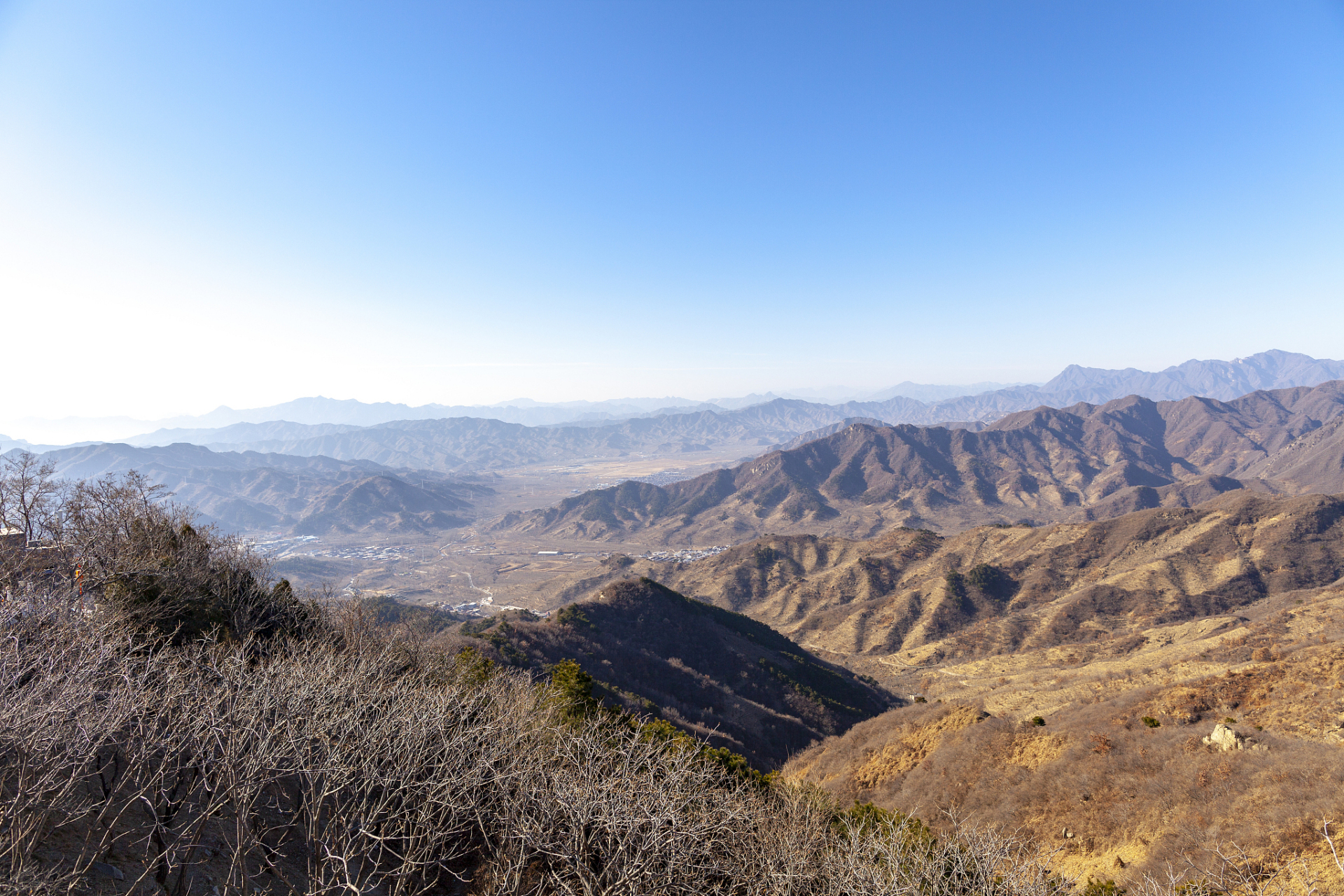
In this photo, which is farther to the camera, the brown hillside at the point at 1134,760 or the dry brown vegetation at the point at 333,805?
the brown hillside at the point at 1134,760

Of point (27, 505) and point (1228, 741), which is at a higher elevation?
point (27, 505)

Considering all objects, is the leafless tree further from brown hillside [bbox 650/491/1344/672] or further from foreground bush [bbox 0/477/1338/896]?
brown hillside [bbox 650/491/1344/672]

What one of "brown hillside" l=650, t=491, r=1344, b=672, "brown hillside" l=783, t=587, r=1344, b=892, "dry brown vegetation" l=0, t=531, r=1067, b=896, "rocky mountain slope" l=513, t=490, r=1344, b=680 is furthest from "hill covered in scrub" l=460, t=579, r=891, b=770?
"dry brown vegetation" l=0, t=531, r=1067, b=896

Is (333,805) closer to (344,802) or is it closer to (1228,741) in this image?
(344,802)

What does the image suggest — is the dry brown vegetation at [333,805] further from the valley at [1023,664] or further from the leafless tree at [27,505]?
the leafless tree at [27,505]

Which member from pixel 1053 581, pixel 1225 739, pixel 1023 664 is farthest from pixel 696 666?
pixel 1053 581

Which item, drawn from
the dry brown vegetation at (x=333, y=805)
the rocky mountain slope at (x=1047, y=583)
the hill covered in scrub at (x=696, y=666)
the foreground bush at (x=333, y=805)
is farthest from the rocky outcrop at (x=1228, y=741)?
the rocky mountain slope at (x=1047, y=583)

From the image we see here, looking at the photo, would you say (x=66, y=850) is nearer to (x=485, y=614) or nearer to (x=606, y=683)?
(x=606, y=683)

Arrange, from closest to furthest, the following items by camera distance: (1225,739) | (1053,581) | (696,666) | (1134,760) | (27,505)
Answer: (1225,739)
(1134,760)
(27,505)
(696,666)
(1053,581)

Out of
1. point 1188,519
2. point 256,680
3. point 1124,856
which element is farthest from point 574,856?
point 1188,519
